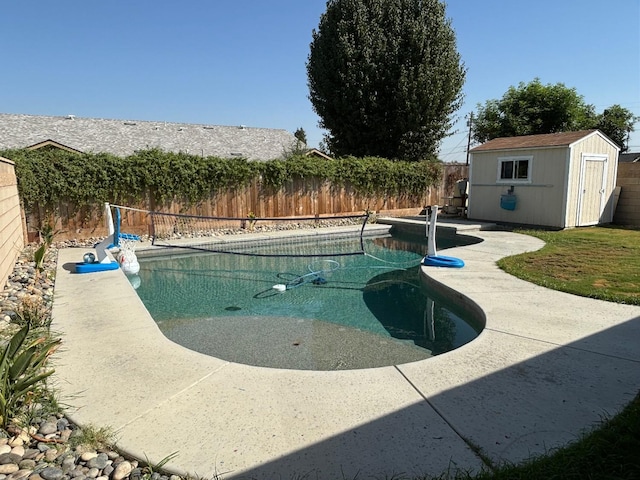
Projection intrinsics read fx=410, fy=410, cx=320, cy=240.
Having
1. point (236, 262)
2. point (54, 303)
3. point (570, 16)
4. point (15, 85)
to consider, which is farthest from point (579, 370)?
point (15, 85)

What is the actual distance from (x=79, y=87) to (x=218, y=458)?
82.6 feet

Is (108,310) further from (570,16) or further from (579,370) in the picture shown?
(570,16)

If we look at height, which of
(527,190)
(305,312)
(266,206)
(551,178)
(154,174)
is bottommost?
(305,312)

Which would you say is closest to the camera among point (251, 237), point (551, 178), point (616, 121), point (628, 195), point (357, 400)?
point (357, 400)

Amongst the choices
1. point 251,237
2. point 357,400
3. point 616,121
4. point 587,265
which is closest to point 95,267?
point 251,237

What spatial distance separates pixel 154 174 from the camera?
464 inches

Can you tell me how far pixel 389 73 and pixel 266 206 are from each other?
9693 millimetres

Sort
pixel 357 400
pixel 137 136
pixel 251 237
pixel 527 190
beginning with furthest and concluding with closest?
pixel 137 136, pixel 527 190, pixel 251 237, pixel 357 400

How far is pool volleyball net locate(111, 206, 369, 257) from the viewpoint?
11078 mm

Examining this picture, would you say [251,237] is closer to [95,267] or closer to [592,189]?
[95,267]

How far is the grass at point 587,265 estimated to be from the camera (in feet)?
18.3

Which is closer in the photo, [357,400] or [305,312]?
[357,400]

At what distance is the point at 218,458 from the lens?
7.41 ft

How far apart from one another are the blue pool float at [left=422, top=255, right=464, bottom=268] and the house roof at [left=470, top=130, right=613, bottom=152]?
22.5 feet
